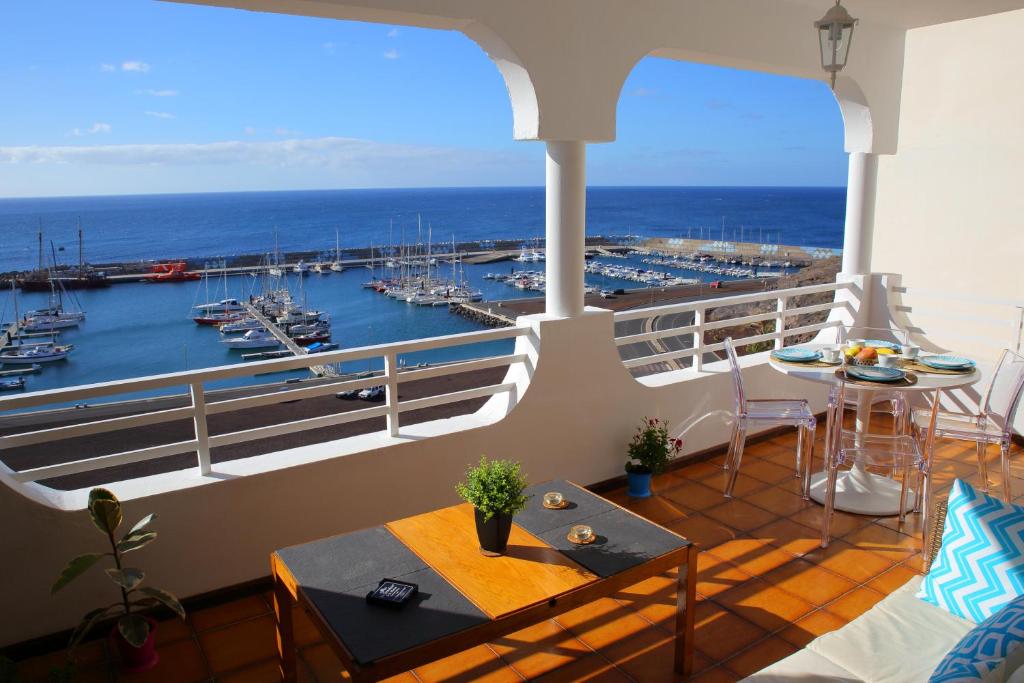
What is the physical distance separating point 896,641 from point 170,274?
2415 cm

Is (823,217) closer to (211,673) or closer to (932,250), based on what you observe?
(932,250)

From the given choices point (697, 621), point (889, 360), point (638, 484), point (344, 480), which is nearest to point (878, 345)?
point (889, 360)

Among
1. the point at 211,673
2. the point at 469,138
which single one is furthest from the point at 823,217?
the point at 211,673

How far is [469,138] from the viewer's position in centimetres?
3034

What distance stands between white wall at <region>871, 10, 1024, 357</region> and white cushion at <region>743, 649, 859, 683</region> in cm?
396

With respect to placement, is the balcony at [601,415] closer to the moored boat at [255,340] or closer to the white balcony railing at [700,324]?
the white balcony railing at [700,324]

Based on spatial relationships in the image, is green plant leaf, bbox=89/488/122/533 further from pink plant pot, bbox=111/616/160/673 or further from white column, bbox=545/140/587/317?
white column, bbox=545/140/587/317

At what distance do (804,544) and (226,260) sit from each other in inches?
934

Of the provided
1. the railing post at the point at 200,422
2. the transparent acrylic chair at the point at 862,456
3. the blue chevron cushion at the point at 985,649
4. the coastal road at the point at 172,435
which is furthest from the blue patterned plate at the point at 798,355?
the coastal road at the point at 172,435

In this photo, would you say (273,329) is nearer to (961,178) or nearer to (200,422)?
(961,178)

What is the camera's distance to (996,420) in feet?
12.2

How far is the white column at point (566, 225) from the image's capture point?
3.70m

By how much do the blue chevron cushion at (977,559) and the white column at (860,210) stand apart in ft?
11.8

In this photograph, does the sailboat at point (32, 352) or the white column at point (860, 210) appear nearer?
the white column at point (860, 210)
